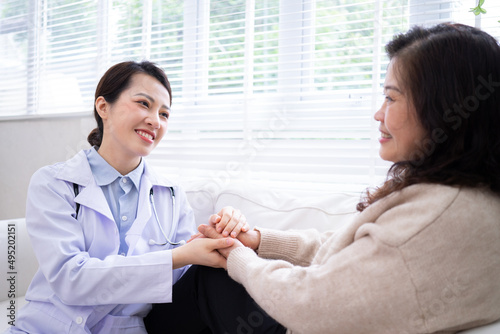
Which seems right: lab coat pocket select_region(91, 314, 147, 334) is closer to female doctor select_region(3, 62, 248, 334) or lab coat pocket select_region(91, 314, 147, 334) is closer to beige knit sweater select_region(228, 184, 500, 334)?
female doctor select_region(3, 62, 248, 334)

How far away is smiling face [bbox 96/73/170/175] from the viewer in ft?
4.94

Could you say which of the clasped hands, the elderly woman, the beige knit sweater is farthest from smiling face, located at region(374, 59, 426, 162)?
the clasped hands

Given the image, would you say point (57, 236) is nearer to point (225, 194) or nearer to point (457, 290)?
point (225, 194)

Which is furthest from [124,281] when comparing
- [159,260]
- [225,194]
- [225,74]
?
[225,74]

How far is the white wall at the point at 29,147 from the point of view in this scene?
2.71m

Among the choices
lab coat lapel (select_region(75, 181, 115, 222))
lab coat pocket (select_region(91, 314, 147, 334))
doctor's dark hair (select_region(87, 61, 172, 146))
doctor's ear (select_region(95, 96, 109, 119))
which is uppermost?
doctor's dark hair (select_region(87, 61, 172, 146))

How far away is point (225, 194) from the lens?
5.91ft

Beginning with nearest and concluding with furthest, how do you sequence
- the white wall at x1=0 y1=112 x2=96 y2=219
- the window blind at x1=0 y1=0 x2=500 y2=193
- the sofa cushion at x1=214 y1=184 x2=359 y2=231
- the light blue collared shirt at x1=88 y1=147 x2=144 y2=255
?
the light blue collared shirt at x1=88 y1=147 x2=144 y2=255 → the sofa cushion at x1=214 y1=184 x2=359 y2=231 → the window blind at x1=0 y1=0 x2=500 y2=193 → the white wall at x1=0 y1=112 x2=96 y2=219

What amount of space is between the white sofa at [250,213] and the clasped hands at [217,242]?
11.0 inches

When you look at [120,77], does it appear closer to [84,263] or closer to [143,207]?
[143,207]

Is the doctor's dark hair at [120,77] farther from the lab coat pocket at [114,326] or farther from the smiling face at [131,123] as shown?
the lab coat pocket at [114,326]

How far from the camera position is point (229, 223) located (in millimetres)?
1330

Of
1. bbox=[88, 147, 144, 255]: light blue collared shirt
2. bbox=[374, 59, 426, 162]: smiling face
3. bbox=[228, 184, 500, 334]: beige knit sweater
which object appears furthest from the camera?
bbox=[88, 147, 144, 255]: light blue collared shirt

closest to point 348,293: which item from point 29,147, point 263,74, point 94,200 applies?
point 94,200
